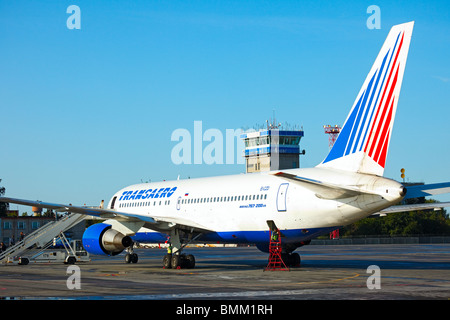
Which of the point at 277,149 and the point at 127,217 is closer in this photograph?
the point at 127,217

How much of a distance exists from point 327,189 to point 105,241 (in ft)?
42.0

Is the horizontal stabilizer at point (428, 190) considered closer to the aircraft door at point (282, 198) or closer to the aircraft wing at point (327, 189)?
the aircraft wing at point (327, 189)

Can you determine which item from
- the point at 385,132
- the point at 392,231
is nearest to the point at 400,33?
the point at 385,132

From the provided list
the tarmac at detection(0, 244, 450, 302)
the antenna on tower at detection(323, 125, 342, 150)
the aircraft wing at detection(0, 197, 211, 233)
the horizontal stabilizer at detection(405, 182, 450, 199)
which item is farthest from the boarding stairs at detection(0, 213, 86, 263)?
the antenna on tower at detection(323, 125, 342, 150)

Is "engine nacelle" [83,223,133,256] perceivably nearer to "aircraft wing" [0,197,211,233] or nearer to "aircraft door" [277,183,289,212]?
"aircraft wing" [0,197,211,233]

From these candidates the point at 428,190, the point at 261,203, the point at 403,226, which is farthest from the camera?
the point at 403,226

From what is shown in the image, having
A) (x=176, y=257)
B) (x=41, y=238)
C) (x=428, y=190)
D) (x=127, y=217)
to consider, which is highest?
(x=428, y=190)

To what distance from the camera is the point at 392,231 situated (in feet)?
309

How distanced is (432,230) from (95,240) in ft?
248

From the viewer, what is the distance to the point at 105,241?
30047mm

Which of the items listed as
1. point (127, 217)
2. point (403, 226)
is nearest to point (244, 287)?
point (127, 217)

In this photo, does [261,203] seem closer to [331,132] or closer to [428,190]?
[428,190]

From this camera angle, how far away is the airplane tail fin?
843 inches
